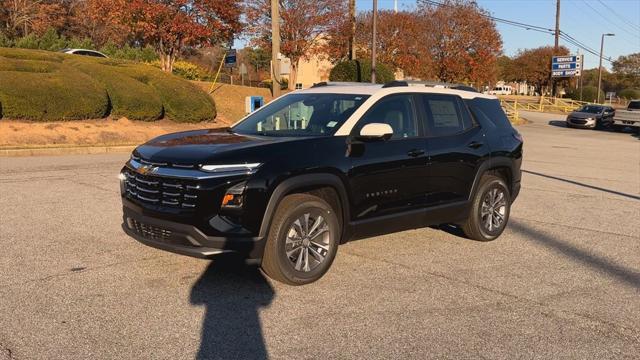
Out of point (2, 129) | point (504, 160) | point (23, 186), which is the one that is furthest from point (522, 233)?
point (2, 129)

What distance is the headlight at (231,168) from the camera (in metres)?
4.48

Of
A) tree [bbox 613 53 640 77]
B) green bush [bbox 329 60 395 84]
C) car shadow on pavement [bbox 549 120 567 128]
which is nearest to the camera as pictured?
green bush [bbox 329 60 395 84]

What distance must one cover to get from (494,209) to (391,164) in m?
2.01

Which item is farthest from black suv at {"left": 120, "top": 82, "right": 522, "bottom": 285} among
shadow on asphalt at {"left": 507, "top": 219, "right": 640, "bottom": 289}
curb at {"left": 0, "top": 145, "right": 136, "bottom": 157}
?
curb at {"left": 0, "top": 145, "right": 136, "bottom": 157}

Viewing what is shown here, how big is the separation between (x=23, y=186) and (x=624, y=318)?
28.8 feet

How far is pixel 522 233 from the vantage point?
726 cm

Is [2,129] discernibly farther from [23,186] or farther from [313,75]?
[313,75]

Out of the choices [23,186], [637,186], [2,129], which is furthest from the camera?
[2,129]

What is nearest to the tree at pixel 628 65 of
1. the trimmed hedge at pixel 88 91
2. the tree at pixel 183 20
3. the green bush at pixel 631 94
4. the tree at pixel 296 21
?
the green bush at pixel 631 94

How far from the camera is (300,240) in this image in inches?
194

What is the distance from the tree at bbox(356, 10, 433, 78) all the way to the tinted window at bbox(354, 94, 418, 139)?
33.7 metres

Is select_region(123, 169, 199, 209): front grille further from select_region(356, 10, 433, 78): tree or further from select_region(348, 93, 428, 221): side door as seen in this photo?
select_region(356, 10, 433, 78): tree

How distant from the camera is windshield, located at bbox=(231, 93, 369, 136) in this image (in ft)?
17.9

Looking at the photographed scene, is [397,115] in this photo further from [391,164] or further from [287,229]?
[287,229]
